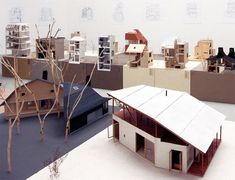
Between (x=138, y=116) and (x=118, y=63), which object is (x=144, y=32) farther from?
(x=138, y=116)

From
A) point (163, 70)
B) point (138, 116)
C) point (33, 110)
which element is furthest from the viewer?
point (163, 70)

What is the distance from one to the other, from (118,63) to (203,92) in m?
0.92

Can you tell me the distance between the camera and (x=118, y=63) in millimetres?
3980

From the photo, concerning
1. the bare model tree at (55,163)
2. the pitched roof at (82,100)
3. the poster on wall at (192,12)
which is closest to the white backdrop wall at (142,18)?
the poster on wall at (192,12)

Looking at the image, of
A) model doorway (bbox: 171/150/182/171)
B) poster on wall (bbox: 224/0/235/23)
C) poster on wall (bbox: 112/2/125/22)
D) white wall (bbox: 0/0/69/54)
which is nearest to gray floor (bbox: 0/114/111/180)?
model doorway (bbox: 171/150/182/171)

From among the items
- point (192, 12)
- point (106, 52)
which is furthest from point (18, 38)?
point (192, 12)

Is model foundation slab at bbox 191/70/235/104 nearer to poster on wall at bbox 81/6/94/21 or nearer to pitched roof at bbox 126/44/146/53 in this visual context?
pitched roof at bbox 126/44/146/53

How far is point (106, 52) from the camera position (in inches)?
152

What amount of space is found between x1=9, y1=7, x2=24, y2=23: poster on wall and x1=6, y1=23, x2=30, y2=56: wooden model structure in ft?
3.29

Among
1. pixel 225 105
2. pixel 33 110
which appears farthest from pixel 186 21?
pixel 33 110

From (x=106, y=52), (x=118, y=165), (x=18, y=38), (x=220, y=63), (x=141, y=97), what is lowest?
A: (x=118, y=165)

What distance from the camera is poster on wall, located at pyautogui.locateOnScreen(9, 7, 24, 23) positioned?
17.7 feet

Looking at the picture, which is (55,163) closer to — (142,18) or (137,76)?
(137,76)

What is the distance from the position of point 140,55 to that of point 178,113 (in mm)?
2274
